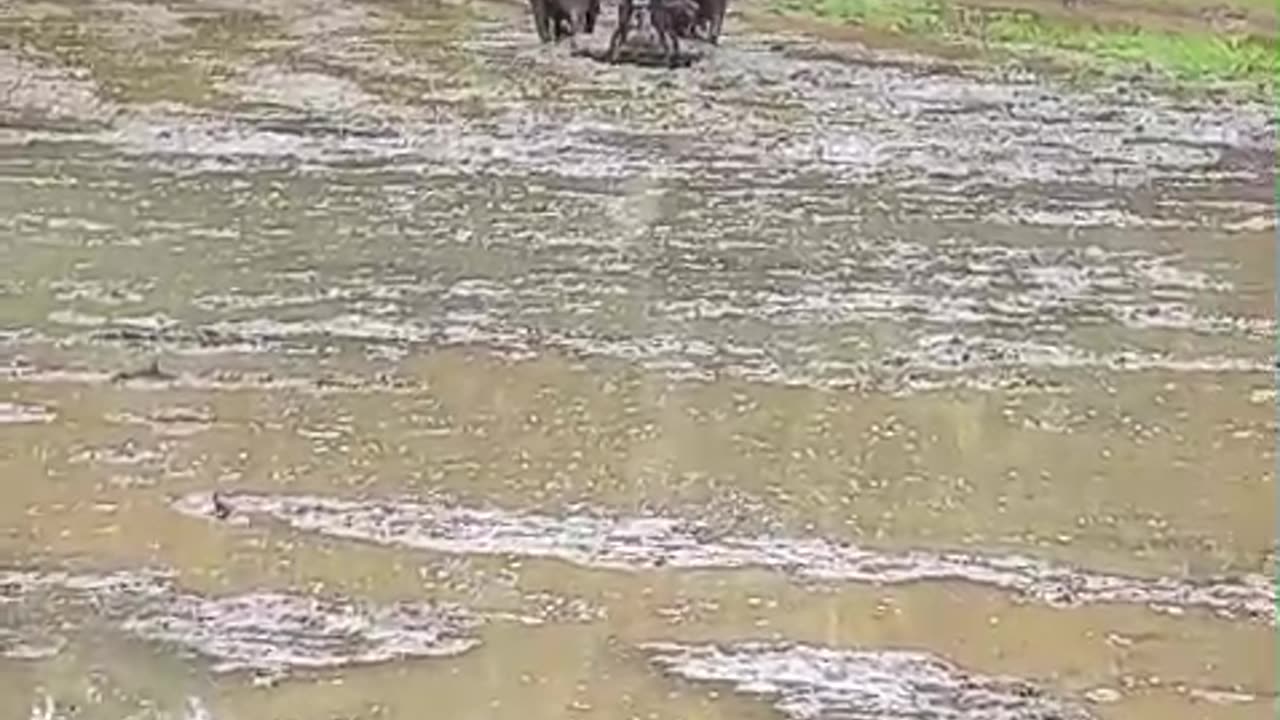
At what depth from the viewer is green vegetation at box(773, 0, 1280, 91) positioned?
55.7ft

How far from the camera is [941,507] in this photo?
6.95 m

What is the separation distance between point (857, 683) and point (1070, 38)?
43.6ft

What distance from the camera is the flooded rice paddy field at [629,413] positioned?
572cm

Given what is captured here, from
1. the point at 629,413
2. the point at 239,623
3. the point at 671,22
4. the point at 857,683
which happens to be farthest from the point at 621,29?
the point at 857,683

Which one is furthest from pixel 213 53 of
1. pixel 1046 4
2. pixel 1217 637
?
pixel 1217 637

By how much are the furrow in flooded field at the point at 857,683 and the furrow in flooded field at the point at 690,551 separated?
581 millimetres

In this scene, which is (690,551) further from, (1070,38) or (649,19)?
(1070,38)

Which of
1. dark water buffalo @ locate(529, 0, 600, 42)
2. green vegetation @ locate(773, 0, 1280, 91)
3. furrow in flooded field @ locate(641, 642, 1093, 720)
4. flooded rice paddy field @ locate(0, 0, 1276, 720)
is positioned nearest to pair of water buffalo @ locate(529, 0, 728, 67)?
dark water buffalo @ locate(529, 0, 600, 42)

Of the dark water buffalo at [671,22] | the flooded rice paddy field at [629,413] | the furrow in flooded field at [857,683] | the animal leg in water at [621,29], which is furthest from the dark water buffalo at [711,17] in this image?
the furrow in flooded field at [857,683]

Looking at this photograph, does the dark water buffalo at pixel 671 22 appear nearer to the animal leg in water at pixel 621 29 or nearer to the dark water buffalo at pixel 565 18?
the animal leg in water at pixel 621 29

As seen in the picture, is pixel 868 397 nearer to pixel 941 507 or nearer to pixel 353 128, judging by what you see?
pixel 941 507

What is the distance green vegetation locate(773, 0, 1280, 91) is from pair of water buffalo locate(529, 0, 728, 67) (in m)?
1.96

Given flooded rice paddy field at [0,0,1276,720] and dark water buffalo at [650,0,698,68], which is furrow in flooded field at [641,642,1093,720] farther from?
dark water buffalo at [650,0,698,68]

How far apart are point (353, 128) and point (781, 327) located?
4834 mm
